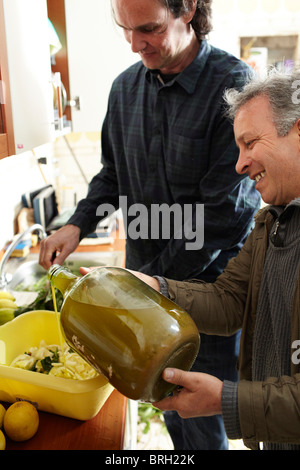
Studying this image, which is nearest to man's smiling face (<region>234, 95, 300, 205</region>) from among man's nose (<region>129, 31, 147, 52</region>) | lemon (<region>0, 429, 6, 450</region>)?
man's nose (<region>129, 31, 147, 52</region>)

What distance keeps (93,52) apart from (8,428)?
5.65 feet

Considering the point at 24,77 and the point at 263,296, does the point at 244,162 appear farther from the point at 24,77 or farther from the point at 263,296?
the point at 24,77

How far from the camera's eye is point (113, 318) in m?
0.78

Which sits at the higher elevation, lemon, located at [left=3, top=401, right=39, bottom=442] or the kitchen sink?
lemon, located at [left=3, top=401, right=39, bottom=442]

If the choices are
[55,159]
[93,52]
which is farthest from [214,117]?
[55,159]

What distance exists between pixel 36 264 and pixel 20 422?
131 centimetres

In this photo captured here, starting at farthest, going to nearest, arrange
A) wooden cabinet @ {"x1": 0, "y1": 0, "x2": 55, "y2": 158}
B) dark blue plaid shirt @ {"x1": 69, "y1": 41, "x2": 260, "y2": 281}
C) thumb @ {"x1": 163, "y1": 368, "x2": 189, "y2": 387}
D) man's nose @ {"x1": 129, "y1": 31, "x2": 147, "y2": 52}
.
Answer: dark blue plaid shirt @ {"x1": 69, "y1": 41, "x2": 260, "y2": 281} → man's nose @ {"x1": 129, "y1": 31, "x2": 147, "y2": 52} → wooden cabinet @ {"x1": 0, "y1": 0, "x2": 55, "y2": 158} → thumb @ {"x1": 163, "y1": 368, "x2": 189, "y2": 387}

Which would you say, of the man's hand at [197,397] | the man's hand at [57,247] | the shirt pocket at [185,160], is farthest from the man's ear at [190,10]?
the man's hand at [197,397]

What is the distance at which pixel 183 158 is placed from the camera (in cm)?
140

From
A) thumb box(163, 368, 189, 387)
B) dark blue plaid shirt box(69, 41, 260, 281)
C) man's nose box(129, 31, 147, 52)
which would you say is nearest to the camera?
thumb box(163, 368, 189, 387)

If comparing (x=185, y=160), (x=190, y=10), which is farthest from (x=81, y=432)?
(x=190, y=10)

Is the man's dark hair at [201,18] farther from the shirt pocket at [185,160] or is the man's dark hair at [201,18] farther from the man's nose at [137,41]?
the shirt pocket at [185,160]

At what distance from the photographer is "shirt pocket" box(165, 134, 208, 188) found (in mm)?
1379

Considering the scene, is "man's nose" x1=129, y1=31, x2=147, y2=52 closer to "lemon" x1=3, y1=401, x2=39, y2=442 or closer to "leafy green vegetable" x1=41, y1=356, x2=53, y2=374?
"leafy green vegetable" x1=41, y1=356, x2=53, y2=374
